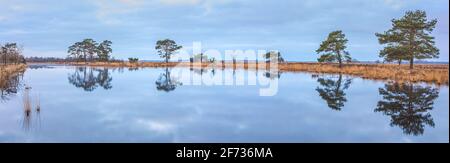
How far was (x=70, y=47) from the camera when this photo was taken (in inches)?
4045

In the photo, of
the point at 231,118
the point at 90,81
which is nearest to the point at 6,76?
the point at 90,81

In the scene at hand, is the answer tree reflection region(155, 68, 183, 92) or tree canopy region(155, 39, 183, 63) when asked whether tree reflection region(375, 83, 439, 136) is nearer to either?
tree reflection region(155, 68, 183, 92)

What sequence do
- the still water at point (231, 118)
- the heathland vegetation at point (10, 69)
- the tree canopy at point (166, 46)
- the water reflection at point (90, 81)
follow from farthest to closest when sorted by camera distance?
the tree canopy at point (166, 46)
the water reflection at point (90, 81)
the heathland vegetation at point (10, 69)
the still water at point (231, 118)

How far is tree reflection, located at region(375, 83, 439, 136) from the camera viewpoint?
12.5 meters

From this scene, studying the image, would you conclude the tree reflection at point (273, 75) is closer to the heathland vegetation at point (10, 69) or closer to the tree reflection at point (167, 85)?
the tree reflection at point (167, 85)

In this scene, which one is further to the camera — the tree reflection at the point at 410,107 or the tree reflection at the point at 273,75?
the tree reflection at the point at 273,75

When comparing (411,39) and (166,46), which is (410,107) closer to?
(411,39)

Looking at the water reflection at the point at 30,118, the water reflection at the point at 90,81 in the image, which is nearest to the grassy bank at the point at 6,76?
the water reflection at the point at 90,81

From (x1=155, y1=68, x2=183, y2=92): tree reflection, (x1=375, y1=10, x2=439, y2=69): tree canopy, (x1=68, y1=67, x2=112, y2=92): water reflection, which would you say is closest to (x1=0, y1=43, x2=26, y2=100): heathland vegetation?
(x1=68, y1=67, x2=112, y2=92): water reflection

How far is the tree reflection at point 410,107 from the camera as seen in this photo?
12.5 metres

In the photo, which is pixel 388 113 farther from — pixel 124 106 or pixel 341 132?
pixel 124 106
